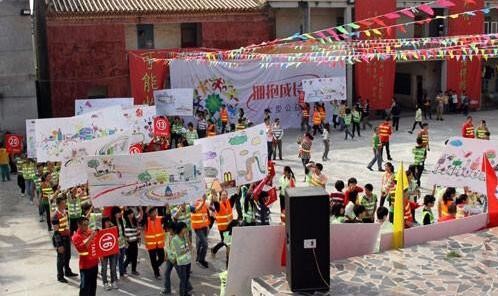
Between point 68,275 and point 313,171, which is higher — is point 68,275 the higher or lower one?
the lower one

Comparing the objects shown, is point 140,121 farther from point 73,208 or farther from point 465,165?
point 465,165

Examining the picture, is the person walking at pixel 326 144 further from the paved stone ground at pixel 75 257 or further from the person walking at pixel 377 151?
the person walking at pixel 377 151

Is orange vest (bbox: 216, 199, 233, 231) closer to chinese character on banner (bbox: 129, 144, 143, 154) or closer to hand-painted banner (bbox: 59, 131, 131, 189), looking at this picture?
hand-painted banner (bbox: 59, 131, 131, 189)

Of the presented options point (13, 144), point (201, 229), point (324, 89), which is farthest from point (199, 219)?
point (324, 89)

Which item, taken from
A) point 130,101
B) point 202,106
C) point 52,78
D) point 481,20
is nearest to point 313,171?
point 130,101

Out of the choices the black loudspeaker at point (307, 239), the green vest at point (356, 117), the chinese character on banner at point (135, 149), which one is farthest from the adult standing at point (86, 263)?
the green vest at point (356, 117)

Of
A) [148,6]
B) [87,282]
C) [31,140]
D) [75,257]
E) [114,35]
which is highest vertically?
[148,6]

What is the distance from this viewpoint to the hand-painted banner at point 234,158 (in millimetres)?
13047

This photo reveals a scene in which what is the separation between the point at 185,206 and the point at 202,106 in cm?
1464

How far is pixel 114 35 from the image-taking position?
25.7m

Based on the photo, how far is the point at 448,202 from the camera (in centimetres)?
1162

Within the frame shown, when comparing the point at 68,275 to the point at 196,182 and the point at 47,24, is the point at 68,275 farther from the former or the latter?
the point at 47,24

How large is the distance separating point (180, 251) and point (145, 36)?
1800cm

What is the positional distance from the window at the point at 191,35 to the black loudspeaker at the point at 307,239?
63.5 ft
